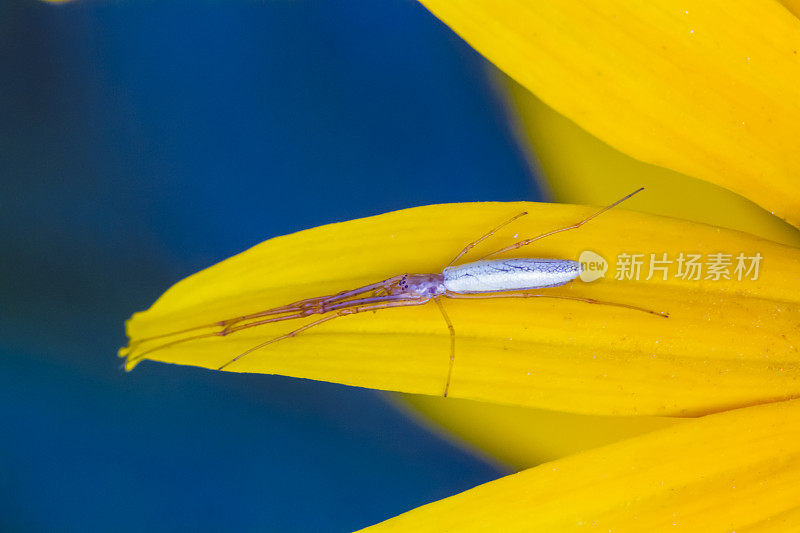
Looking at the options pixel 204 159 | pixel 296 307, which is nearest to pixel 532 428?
pixel 296 307

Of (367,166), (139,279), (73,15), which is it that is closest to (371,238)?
(367,166)

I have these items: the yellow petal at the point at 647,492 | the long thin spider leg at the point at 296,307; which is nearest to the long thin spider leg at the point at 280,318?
the long thin spider leg at the point at 296,307

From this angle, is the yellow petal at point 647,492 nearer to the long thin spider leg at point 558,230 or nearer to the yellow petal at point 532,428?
the yellow petal at point 532,428

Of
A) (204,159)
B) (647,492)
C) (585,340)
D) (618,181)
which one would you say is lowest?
(647,492)

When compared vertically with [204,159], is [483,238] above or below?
below

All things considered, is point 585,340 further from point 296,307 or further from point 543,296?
point 296,307

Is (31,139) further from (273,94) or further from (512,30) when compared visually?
(512,30)

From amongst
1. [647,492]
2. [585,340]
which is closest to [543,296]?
[585,340]

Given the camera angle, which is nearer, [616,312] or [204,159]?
[616,312]
